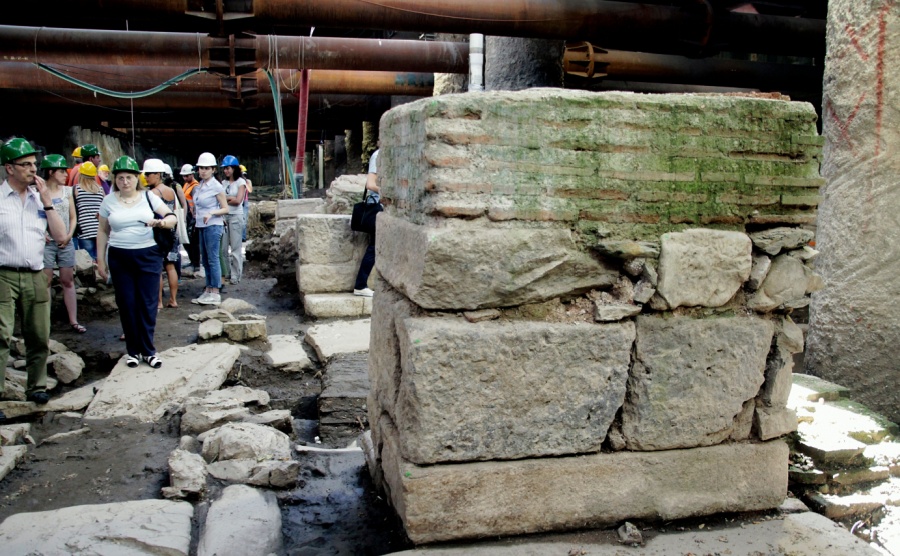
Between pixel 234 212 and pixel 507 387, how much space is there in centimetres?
704

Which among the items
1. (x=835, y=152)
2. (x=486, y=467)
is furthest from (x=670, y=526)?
(x=835, y=152)

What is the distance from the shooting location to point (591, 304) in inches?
103

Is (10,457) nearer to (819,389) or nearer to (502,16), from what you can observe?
(819,389)

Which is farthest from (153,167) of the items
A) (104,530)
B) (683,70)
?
(683,70)

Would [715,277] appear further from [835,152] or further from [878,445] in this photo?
[835,152]

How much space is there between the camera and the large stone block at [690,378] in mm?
2617

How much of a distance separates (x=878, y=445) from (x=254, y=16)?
5.24 m

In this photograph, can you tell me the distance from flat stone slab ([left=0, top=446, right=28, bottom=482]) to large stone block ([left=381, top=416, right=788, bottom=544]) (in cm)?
221

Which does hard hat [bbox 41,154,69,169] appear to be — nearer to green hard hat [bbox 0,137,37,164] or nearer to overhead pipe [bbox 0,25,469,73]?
overhead pipe [bbox 0,25,469,73]

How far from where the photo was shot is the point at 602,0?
6324 millimetres

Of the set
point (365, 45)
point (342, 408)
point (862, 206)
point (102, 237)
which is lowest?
point (342, 408)

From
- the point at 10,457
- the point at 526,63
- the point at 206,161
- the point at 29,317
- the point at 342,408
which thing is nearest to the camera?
the point at 10,457

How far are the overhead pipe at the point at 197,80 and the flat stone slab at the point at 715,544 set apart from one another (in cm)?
649

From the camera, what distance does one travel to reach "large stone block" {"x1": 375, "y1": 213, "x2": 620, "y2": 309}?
2.37 m
